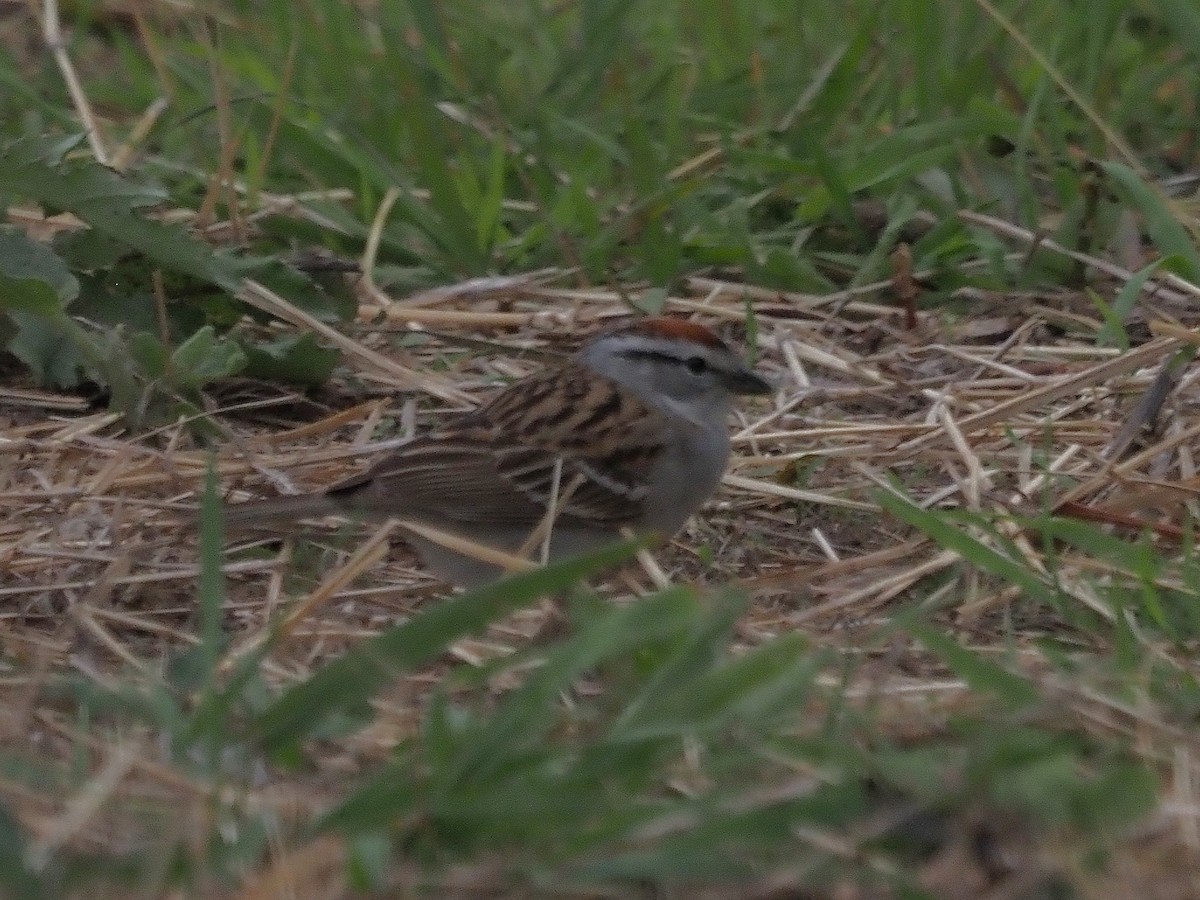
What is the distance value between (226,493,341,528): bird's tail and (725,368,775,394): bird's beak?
2.73 ft

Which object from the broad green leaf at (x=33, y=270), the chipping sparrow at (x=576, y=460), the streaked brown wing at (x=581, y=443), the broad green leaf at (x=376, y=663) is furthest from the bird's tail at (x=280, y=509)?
the broad green leaf at (x=376, y=663)

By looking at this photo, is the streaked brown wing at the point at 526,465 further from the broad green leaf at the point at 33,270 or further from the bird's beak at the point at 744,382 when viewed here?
the broad green leaf at the point at 33,270

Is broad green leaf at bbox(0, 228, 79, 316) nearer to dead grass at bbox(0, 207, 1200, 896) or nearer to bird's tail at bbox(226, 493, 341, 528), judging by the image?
dead grass at bbox(0, 207, 1200, 896)

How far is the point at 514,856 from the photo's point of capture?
2100 millimetres

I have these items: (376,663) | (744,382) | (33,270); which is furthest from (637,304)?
(376,663)

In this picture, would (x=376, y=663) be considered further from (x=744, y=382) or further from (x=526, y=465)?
(x=744, y=382)

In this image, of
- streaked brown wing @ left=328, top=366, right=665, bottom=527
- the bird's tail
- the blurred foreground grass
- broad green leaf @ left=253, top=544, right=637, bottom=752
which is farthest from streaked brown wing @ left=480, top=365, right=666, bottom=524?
broad green leaf @ left=253, top=544, right=637, bottom=752

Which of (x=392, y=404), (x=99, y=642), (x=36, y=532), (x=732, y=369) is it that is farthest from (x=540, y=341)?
(x=99, y=642)

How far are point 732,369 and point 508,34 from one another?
2126 millimetres

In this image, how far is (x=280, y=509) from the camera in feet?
11.1

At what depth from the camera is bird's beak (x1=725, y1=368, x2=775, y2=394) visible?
384 centimetres

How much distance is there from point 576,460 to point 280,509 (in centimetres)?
60

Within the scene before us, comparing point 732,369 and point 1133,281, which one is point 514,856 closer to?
point 732,369

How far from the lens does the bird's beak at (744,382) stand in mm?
3844
